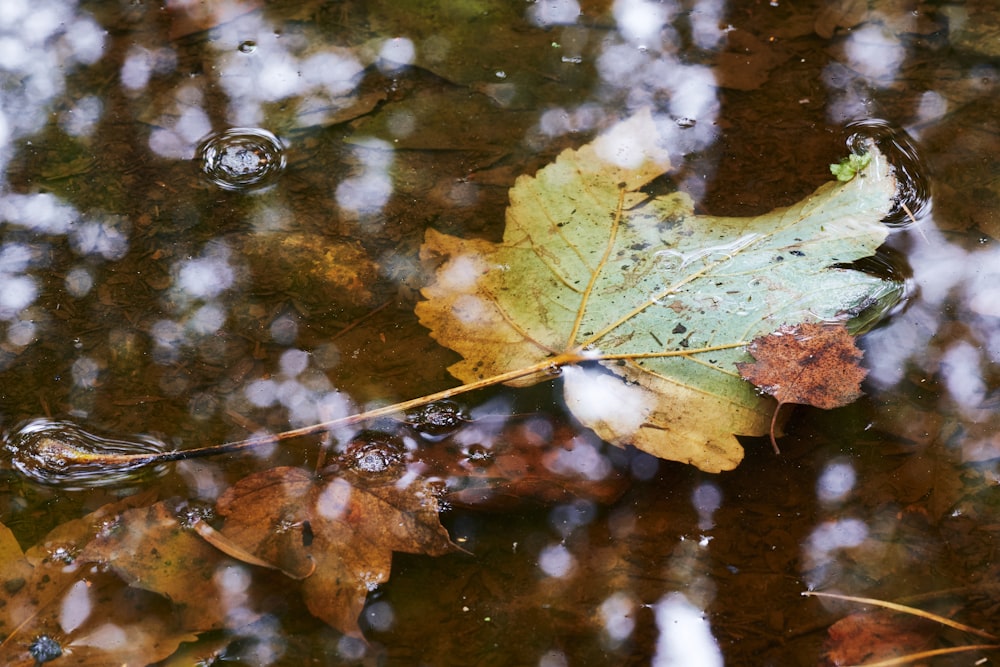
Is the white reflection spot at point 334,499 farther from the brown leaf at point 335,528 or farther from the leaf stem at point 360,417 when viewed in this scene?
the leaf stem at point 360,417

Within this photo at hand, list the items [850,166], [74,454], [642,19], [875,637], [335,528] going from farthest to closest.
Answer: [642,19] < [850,166] < [74,454] < [335,528] < [875,637]

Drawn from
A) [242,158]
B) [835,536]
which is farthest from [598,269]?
[242,158]

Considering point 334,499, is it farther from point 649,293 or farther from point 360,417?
point 649,293

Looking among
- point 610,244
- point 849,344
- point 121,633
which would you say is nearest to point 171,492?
point 121,633

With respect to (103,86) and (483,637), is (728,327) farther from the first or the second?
(103,86)

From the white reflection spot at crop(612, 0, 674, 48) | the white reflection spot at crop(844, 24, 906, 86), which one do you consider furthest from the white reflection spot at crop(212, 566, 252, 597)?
the white reflection spot at crop(844, 24, 906, 86)
